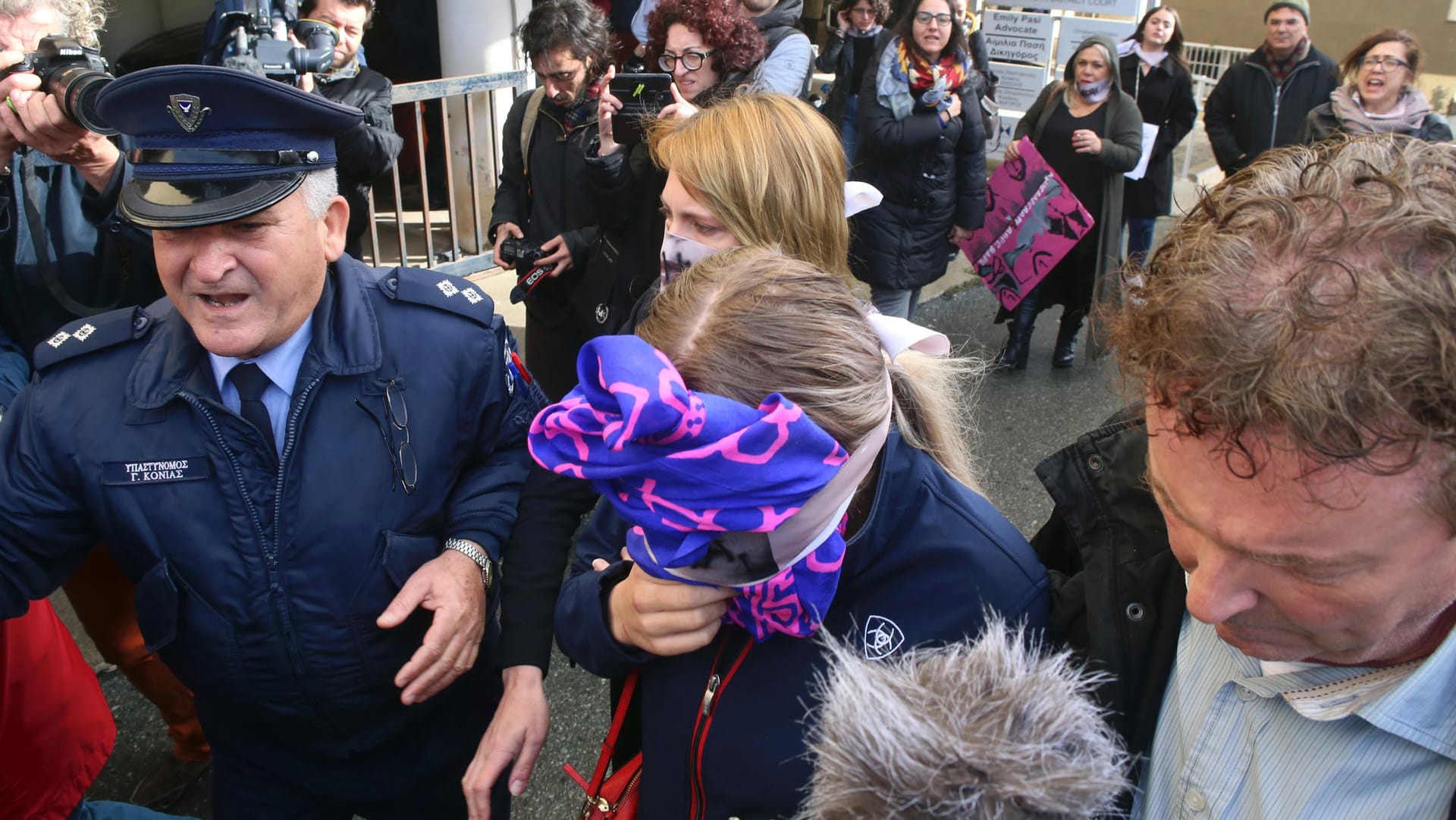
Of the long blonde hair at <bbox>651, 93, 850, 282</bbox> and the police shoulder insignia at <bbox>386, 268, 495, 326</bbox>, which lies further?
the long blonde hair at <bbox>651, 93, 850, 282</bbox>

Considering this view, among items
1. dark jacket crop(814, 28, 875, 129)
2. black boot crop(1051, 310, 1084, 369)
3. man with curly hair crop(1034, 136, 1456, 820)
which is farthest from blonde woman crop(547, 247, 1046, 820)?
dark jacket crop(814, 28, 875, 129)

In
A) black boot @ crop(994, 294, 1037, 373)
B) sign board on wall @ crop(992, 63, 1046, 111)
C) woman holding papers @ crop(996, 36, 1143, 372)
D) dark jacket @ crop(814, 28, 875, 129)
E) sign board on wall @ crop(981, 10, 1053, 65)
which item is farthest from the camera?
sign board on wall @ crop(992, 63, 1046, 111)

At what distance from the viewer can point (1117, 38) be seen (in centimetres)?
775

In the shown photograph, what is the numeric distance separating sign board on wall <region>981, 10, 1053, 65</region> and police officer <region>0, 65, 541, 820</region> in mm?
7749

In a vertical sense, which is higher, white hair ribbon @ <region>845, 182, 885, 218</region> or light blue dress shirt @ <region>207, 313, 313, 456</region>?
white hair ribbon @ <region>845, 182, 885, 218</region>

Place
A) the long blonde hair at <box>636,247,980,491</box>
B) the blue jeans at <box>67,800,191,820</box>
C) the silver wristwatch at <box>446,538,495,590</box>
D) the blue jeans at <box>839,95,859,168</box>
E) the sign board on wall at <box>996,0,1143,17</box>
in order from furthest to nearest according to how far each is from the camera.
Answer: the sign board on wall at <box>996,0,1143,17</box> < the blue jeans at <box>839,95,859,168</box> < the blue jeans at <box>67,800,191,820</box> < the silver wristwatch at <box>446,538,495,590</box> < the long blonde hair at <box>636,247,980,491</box>

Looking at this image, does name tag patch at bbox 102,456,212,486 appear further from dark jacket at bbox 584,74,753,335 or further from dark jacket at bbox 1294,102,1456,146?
dark jacket at bbox 1294,102,1456,146

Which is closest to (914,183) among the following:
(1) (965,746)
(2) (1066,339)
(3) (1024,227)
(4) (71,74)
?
(3) (1024,227)

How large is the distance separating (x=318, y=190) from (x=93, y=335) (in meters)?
0.48

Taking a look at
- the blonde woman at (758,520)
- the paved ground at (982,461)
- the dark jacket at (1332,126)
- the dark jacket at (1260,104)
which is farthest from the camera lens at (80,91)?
the dark jacket at (1260,104)

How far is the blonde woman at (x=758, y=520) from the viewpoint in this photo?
1.21 metres

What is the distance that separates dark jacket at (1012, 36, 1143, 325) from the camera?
5672 millimetres

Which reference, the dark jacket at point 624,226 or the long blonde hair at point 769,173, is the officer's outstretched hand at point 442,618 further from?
the dark jacket at point 624,226

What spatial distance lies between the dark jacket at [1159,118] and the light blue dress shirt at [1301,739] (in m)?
5.74
